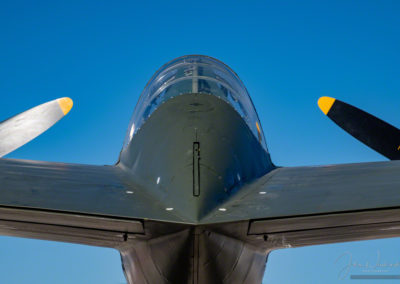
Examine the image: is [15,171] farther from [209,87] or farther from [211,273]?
[209,87]

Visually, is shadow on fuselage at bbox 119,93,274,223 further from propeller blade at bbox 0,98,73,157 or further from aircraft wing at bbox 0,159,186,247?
propeller blade at bbox 0,98,73,157

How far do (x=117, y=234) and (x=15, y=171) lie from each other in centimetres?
151

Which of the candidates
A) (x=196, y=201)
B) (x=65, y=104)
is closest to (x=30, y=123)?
(x=65, y=104)

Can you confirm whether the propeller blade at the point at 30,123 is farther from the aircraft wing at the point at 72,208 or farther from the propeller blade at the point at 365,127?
the propeller blade at the point at 365,127

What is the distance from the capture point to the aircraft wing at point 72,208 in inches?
132

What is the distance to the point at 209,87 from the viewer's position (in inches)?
246

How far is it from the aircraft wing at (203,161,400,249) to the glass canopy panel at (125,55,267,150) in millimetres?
1851

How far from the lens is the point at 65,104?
31.1 ft

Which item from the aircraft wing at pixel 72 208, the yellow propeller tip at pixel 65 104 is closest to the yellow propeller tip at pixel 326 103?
the yellow propeller tip at pixel 65 104

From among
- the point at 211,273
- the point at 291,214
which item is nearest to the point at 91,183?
the point at 211,273

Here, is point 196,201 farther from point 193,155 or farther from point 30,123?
point 30,123

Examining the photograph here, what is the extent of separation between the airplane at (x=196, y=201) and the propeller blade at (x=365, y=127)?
13.9 feet

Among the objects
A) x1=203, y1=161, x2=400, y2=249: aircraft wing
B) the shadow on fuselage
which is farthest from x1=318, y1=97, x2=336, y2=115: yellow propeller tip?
x1=203, y1=161, x2=400, y2=249: aircraft wing

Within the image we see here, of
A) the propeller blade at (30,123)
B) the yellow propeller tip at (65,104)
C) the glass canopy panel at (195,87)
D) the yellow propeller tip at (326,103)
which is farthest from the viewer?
the yellow propeller tip at (326,103)
